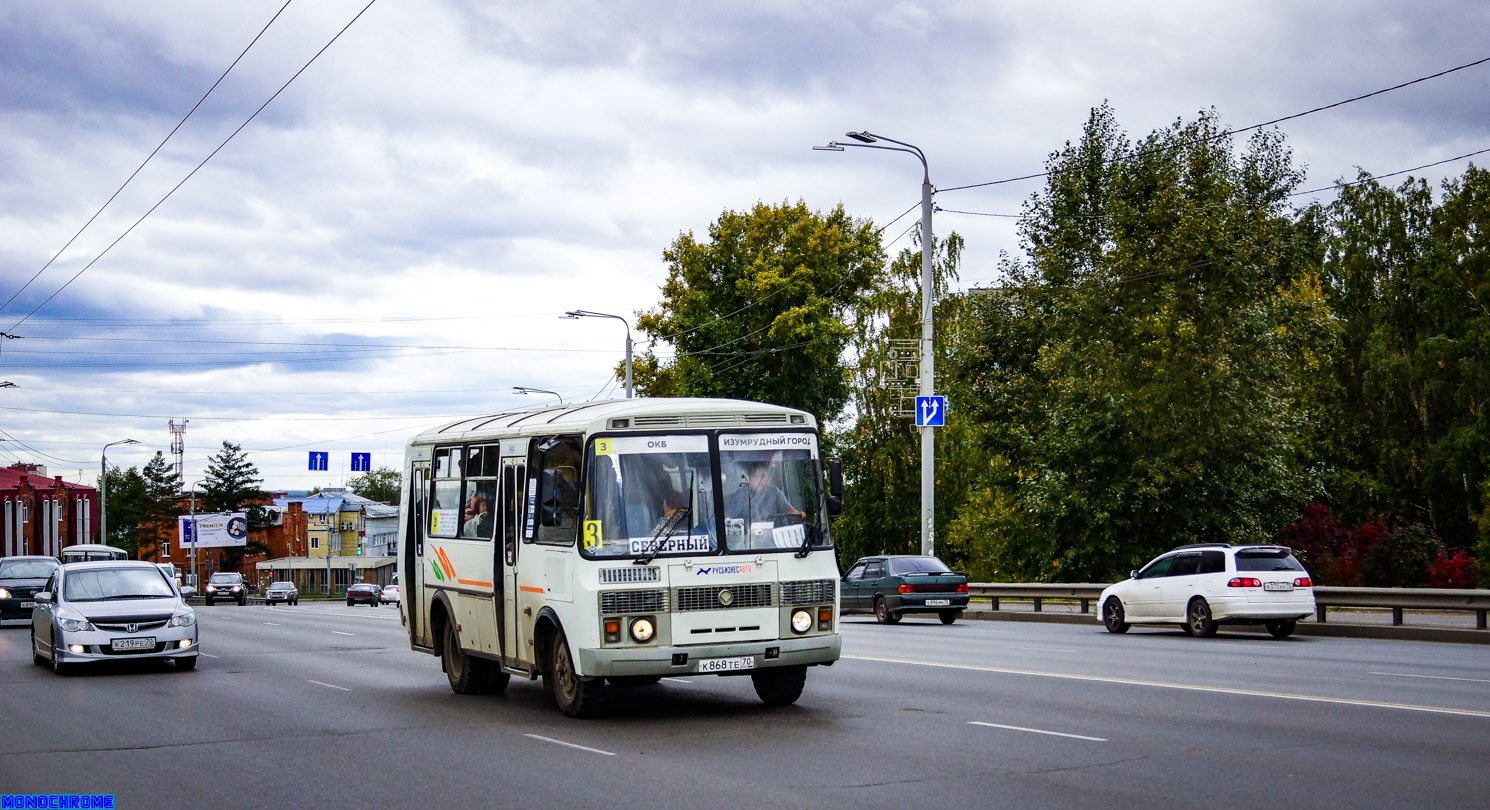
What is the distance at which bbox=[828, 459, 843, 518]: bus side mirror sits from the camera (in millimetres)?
12438

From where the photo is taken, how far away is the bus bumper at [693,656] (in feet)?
38.8

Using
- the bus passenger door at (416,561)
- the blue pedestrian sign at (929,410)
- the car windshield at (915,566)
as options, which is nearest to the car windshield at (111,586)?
the bus passenger door at (416,561)

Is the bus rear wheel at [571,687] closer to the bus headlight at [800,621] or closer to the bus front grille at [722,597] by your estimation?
the bus front grille at [722,597]

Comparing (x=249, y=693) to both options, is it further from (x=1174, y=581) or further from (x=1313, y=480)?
(x=1313, y=480)

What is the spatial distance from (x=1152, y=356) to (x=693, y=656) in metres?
23.7

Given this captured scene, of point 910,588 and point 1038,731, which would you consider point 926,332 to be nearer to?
point 910,588

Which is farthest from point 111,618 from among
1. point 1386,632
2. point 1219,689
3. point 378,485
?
point 378,485

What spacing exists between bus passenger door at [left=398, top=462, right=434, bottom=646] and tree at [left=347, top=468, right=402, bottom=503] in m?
172

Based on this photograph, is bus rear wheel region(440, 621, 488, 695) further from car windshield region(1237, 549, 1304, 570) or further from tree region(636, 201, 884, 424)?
tree region(636, 201, 884, 424)

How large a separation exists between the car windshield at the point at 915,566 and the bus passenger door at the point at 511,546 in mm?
17465

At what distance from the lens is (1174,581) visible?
23.6m

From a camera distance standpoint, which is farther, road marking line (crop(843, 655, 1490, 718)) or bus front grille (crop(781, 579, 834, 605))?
bus front grille (crop(781, 579, 834, 605))

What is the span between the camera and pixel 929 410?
32000 mm

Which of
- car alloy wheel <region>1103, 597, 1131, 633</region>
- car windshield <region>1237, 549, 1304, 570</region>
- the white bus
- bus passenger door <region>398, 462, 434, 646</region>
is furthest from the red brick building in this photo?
the white bus
